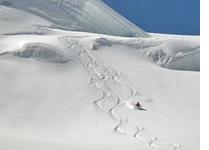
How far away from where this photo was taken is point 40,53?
33.9ft

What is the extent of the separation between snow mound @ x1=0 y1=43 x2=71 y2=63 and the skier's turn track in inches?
29.6

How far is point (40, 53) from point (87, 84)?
6.59 ft

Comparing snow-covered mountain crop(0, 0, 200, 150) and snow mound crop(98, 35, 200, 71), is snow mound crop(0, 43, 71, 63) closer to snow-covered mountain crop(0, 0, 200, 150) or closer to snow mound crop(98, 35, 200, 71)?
snow-covered mountain crop(0, 0, 200, 150)

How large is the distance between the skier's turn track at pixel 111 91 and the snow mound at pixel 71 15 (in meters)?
2.75

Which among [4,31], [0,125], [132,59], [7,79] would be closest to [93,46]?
[132,59]

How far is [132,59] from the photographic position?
39.8ft

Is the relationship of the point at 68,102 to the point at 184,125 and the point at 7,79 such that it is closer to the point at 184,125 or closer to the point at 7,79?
the point at 7,79

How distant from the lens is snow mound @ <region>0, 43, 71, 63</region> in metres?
10.2

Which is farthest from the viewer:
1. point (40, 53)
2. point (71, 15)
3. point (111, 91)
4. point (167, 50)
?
point (71, 15)

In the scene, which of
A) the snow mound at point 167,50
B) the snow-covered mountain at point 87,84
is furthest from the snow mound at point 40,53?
the snow mound at point 167,50

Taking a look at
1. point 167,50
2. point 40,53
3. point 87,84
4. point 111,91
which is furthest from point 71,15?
point 111,91

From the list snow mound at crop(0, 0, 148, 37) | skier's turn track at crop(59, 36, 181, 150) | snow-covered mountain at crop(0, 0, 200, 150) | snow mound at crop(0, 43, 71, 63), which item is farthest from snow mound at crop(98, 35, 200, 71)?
snow mound at crop(0, 0, 148, 37)

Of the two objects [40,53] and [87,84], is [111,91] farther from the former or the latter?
[40,53]

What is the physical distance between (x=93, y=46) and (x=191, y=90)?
3.90m
